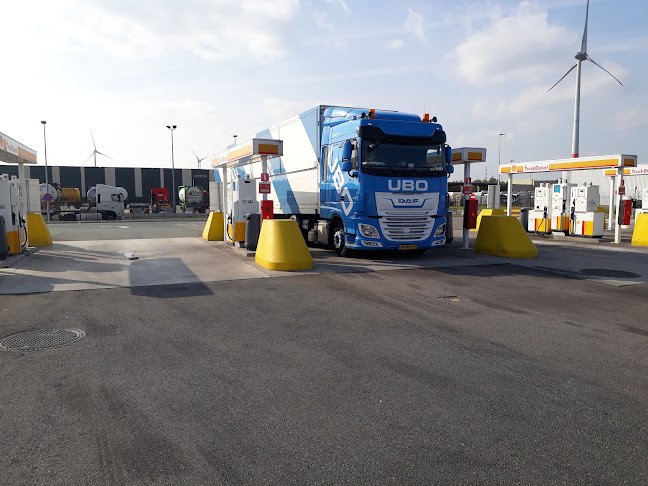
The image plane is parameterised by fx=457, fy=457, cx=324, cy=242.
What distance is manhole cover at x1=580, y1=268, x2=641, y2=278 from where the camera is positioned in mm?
9904

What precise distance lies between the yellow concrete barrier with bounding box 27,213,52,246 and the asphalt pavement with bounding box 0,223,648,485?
28.2ft

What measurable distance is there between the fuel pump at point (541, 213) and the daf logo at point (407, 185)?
1115 cm

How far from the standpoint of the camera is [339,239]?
12.0 meters

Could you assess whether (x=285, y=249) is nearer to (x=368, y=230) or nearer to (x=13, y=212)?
(x=368, y=230)

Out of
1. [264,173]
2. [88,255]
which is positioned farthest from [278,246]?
[88,255]

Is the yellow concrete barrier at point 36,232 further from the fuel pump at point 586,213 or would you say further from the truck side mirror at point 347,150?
the fuel pump at point 586,213

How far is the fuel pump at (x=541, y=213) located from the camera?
19766 mm

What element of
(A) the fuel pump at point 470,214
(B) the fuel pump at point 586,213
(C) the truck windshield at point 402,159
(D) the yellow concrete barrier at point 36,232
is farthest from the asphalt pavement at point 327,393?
(B) the fuel pump at point 586,213

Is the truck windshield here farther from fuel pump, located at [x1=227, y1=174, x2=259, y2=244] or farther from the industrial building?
the industrial building

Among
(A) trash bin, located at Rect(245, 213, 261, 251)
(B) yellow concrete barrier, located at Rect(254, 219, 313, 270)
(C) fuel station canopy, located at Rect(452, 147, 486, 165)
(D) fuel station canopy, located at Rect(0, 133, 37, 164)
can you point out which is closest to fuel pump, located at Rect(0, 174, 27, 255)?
(D) fuel station canopy, located at Rect(0, 133, 37, 164)

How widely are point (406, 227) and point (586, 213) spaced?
1120cm

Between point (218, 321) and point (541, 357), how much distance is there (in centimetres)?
398

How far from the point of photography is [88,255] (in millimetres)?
13039

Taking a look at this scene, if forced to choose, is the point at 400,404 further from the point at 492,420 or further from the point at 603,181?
the point at 603,181
